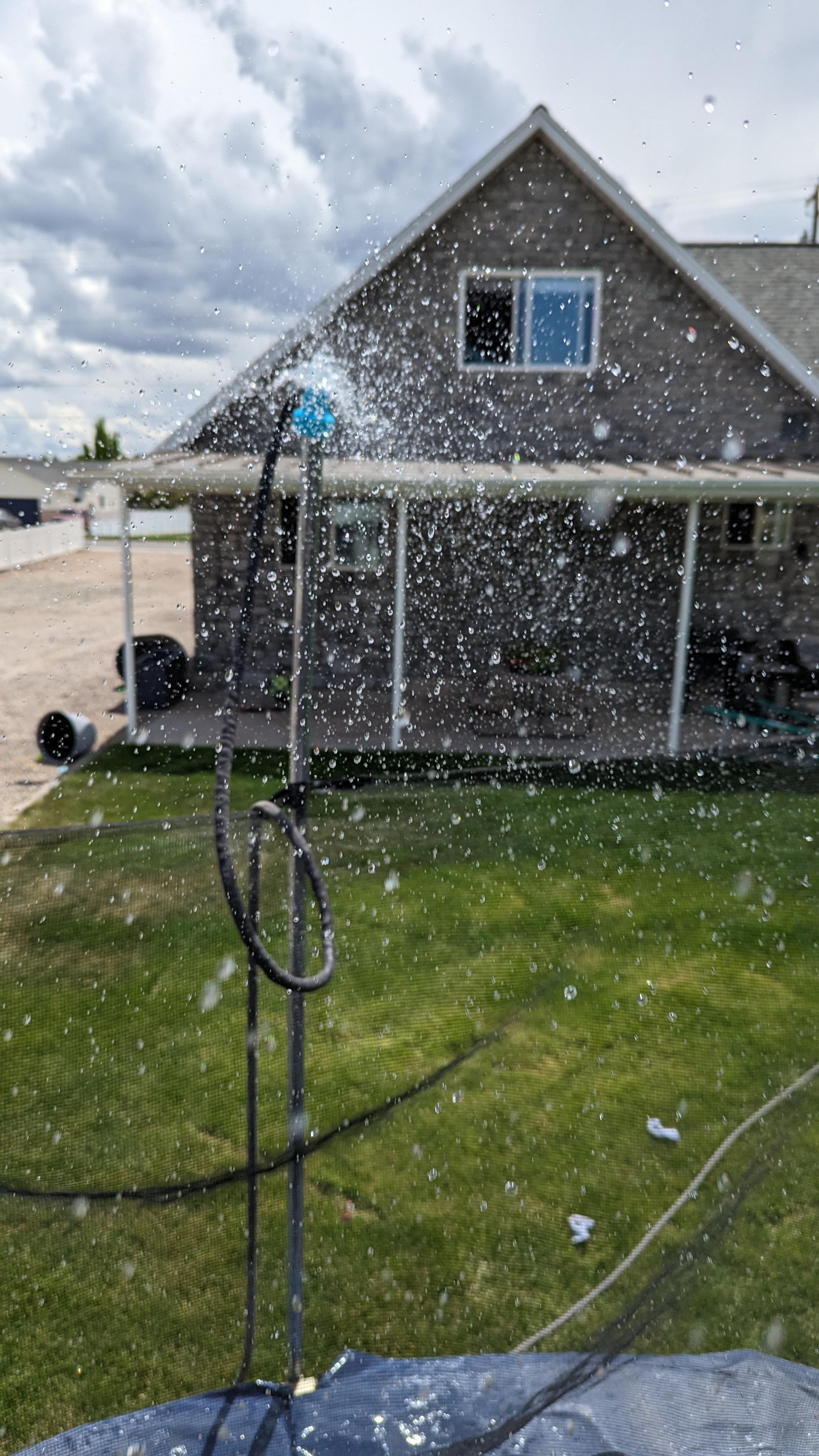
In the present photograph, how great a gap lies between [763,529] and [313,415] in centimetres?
1233

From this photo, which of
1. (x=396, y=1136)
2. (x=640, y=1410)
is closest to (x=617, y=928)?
(x=396, y=1136)

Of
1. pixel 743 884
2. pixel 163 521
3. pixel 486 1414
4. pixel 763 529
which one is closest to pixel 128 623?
pixel 163 521

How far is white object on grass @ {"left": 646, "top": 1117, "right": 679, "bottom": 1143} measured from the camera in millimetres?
4082

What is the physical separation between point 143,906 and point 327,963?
2.60 m

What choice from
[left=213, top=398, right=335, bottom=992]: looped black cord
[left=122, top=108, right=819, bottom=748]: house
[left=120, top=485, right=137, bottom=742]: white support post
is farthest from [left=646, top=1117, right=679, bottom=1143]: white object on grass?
[left=122, top=108, right=819, bottom=748]: house

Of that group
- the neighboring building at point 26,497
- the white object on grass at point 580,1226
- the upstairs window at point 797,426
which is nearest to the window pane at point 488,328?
the upstairs window at point 797,426

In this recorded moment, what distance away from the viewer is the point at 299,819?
2861 mm

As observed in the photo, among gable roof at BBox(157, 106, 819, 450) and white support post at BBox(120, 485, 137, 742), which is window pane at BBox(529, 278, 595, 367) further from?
white support post at BBox(120, 485, 137, 742)

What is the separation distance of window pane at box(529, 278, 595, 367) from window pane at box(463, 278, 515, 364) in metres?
0.33

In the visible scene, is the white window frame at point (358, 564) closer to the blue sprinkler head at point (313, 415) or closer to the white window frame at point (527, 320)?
the white window frame at point (527, 320)

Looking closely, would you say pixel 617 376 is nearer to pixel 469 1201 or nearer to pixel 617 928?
pixel 617 928

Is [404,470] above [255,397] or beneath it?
beneath

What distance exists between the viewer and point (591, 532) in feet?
43.0

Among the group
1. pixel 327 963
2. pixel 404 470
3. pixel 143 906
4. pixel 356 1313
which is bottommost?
pixel 356 1313
